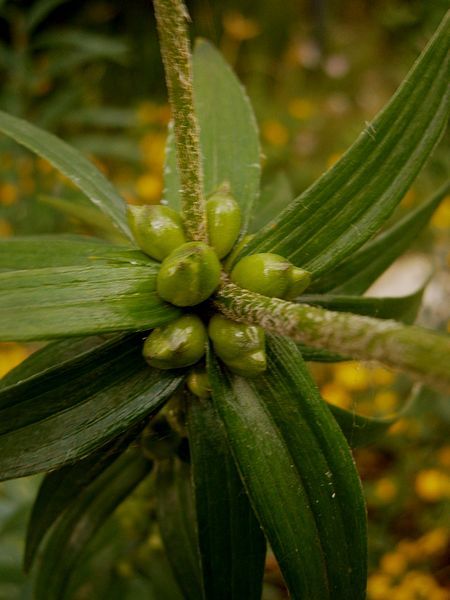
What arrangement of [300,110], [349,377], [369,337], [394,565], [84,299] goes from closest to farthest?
[369,337] < [84,299] < [394,565] < [349,377] < [300,110]

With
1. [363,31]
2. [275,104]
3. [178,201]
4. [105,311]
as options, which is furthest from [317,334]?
[363,31]

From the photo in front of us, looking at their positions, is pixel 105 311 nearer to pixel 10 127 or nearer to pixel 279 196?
pixel 10 127

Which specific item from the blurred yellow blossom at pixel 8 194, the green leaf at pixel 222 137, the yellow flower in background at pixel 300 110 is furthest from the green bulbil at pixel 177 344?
the yellow flower in background at pixel 300 110

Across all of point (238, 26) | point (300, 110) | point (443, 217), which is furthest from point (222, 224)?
point (238, 26)

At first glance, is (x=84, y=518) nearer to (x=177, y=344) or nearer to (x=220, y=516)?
(x=220, y=516)

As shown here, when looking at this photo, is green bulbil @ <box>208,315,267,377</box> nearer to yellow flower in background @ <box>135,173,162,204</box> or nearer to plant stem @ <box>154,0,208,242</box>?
plant stem @ <box>154,0,208,242</box>

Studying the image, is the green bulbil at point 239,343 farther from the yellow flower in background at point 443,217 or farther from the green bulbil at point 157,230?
the yellow flower in background at point 443,217

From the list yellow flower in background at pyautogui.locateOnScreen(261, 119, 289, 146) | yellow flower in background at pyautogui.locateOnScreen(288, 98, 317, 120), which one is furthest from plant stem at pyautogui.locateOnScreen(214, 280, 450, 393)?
yellow flower in background at pyautogui.locateOnScreen(288, 98, 317, 120)
